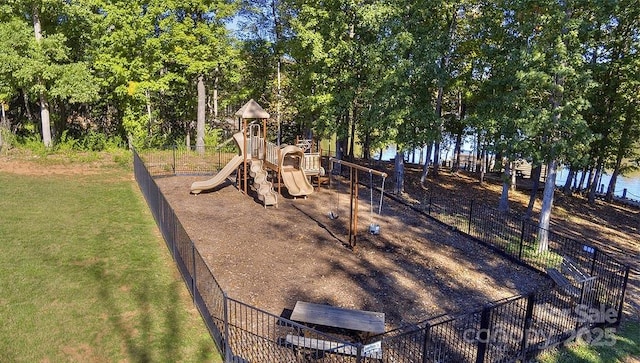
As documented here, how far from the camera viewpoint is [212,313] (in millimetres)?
7641

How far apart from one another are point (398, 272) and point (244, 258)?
3.87m

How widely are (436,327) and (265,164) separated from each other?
11.5 meters

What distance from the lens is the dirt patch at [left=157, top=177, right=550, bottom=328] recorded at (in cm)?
875

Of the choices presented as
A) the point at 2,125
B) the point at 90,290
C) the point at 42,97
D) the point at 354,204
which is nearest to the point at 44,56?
the point at 42,97

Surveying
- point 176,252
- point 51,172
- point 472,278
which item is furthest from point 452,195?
point 51,172

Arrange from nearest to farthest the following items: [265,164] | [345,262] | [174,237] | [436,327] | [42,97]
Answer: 1. [436,327]
2. [174,237]
3. [345,262]
4. [265,164]
5. [42,97]

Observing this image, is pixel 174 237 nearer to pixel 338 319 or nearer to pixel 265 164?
pixel 338 319

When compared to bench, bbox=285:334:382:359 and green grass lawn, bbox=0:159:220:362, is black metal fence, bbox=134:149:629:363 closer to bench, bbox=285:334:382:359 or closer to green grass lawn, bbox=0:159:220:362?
bench, bbox=285:334:382:359

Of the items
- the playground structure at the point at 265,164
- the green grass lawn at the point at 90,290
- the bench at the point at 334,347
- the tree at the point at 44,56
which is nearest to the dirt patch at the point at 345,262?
the playground structure at the point at 265,164

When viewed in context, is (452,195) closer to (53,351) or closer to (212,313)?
(212,313)

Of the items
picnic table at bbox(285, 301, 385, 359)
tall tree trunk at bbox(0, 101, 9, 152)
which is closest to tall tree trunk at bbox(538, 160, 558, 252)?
picnic table at bbox(285, 301, 385, 359)

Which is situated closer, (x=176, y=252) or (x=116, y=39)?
(x=176, y=252)

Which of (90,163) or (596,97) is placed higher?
(596,97)

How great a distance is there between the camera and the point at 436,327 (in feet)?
25.2
